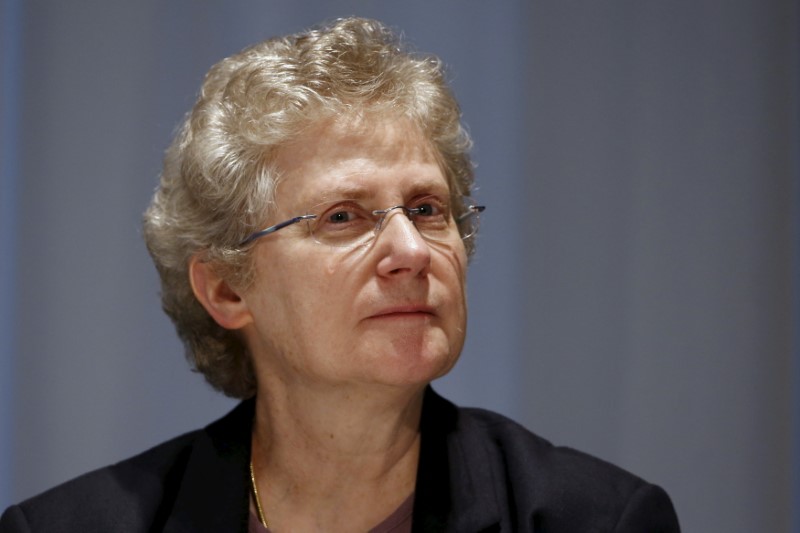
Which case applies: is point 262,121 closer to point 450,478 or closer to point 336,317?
point 336,317

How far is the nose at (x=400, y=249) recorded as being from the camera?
2.01m

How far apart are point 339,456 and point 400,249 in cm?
48

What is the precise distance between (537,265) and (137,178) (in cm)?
115

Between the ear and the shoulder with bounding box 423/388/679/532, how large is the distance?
460 millimetres

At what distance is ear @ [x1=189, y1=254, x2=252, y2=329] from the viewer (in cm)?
227

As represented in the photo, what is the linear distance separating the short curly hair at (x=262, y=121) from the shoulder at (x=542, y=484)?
45 centimetres

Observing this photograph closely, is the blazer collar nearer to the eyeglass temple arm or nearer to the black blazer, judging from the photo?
the black blazer

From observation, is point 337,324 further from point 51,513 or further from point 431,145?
point 51,513

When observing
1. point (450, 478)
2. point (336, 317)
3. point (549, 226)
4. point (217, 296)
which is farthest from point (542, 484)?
point (549, 226)

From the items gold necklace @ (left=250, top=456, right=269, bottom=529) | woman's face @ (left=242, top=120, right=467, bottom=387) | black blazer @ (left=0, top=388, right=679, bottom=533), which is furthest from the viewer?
gold necklace @ (left=250, top=456, right=269, bottom=529)

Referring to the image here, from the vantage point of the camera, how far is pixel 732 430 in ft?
9.62

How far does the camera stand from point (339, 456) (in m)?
2.20

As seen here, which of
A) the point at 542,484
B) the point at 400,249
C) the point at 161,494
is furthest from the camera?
the point at 161,494

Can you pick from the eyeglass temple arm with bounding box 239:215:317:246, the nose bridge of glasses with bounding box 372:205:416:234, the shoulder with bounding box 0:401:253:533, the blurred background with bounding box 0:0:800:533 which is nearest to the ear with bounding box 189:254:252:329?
the eyeglass temple arm with bounding box 239:215:317:246
